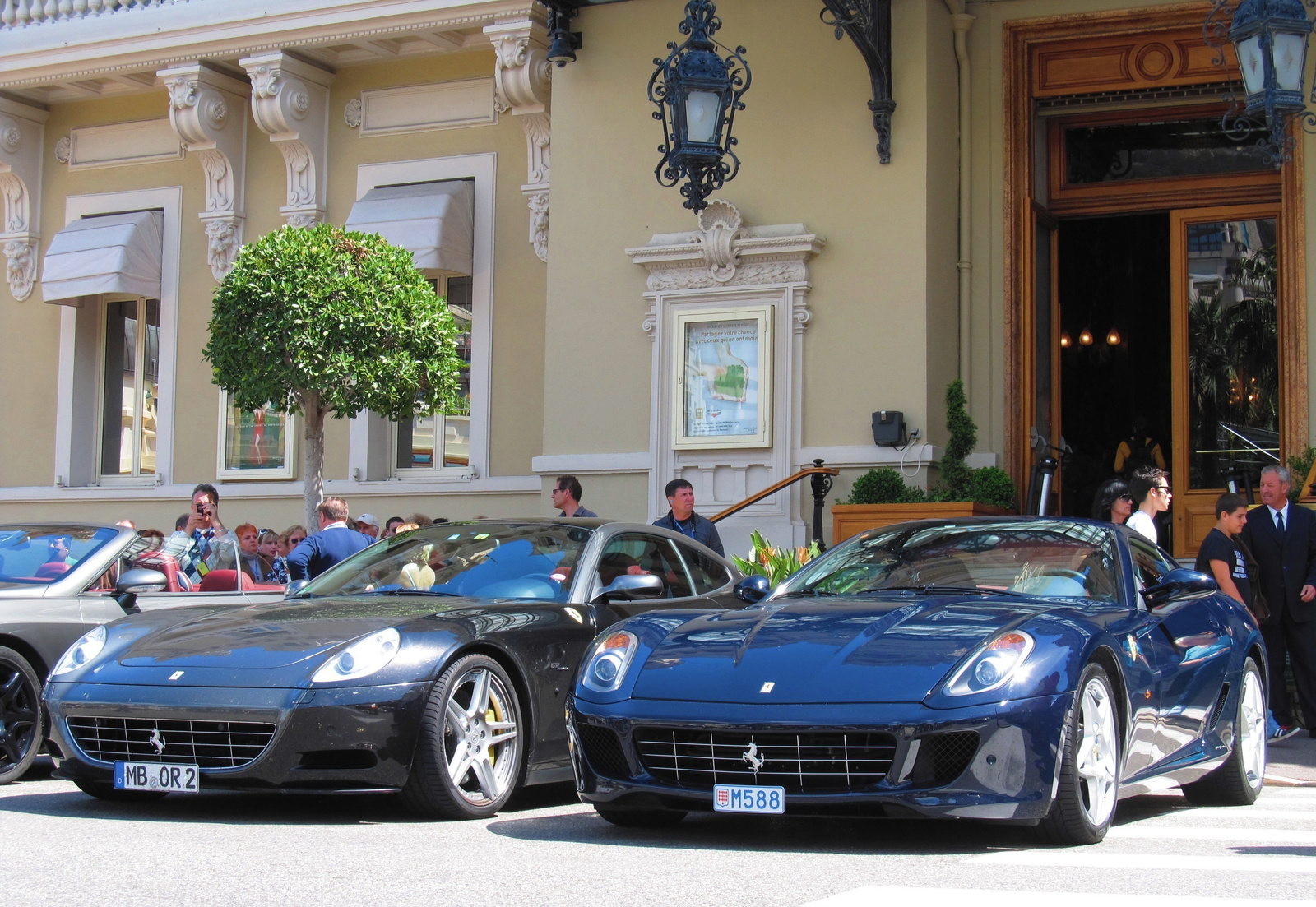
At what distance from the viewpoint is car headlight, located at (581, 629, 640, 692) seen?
604 cm

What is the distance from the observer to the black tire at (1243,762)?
7258mm

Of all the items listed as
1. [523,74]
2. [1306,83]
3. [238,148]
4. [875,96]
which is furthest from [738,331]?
[238,148]

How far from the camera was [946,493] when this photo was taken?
562 inches

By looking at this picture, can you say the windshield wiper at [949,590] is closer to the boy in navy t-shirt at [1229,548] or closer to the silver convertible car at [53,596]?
the silver convertible car at [53,596]

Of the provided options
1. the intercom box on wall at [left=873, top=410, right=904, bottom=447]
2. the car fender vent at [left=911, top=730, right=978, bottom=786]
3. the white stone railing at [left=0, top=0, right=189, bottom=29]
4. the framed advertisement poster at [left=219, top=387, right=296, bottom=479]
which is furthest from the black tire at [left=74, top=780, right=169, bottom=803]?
the white stone railing at [left=0, top=0, right=189, bottom=29]

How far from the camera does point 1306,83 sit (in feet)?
48.2

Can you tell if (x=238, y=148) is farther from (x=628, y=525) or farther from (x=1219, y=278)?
(x=628, y=525)

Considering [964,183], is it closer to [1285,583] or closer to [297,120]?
[1285,583]

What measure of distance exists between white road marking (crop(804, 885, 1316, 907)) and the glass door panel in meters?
10.9

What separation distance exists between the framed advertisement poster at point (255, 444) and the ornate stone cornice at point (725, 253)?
5.03 m

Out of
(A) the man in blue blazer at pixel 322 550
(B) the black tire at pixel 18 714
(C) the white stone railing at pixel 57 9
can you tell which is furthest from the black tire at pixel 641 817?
(C) the white stone railing at pixel 57 9

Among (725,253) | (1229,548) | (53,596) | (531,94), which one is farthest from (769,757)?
(531,94)

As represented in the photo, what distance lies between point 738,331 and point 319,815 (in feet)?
30.0

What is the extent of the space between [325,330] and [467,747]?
7.78 metres
